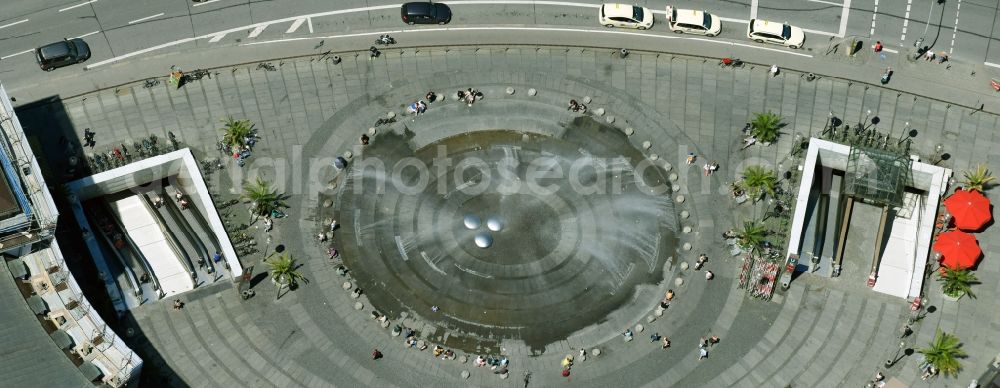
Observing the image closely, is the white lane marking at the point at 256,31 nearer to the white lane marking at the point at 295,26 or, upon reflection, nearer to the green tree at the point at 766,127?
the white lane marking at the point at 295,26

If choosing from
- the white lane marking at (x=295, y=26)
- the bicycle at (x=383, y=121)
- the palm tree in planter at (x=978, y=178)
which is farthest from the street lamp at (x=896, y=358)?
the white lane marking at (x=295, y=26)

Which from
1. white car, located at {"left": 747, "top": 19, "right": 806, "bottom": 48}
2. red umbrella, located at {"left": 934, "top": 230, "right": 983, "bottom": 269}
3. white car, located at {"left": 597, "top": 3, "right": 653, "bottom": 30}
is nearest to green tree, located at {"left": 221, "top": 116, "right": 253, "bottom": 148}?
white car, located at {"left": 597, "top": 3, "right": 653, "bottom": 30}

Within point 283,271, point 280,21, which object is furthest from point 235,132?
point 283,271

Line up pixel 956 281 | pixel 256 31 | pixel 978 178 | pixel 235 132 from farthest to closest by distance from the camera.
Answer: pixel 256 31 → pixel 235 132 → pixel 978 178 → pixel 956 281

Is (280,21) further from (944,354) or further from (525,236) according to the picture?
(944,354)

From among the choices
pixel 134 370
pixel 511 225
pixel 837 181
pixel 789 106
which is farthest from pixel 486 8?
pixel 134 370

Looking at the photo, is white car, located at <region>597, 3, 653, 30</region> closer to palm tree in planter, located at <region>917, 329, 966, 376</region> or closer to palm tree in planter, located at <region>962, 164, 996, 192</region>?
palm tree in planter, located at <region>962, 164, 996, 192</region>

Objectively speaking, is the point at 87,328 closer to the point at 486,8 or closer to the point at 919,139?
the point at 486,8
